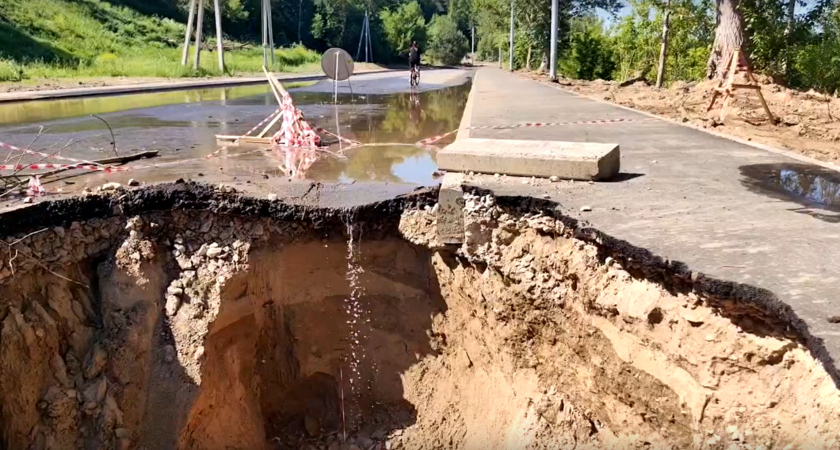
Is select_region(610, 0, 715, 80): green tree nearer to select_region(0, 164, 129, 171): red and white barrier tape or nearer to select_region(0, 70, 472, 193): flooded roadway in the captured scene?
select_region(0, 70, 472, 193): flooded roadway

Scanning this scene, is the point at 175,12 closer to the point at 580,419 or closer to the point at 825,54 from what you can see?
the point at 825,54

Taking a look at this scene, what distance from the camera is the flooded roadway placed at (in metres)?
7.77

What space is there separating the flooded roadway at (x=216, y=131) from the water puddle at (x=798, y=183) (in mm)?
3389

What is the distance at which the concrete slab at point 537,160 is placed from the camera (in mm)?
6250

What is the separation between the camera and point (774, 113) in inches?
492

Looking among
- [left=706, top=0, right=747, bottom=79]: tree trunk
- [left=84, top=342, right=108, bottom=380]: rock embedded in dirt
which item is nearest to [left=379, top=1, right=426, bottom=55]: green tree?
[left=706, top=0, right=747, bottom=79]: tree trunk

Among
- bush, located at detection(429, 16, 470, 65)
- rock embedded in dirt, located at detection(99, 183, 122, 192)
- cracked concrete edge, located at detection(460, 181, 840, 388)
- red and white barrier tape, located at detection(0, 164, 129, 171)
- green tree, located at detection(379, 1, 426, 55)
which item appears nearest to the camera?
cracked concrete edge, located at detection(460, 181, 840, 388)

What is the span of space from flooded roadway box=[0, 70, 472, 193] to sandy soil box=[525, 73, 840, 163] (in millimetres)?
4809

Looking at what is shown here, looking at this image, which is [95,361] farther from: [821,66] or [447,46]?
[447,46]

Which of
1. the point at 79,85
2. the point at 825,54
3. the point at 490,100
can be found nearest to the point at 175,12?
the point at 79,85

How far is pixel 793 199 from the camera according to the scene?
217 inches

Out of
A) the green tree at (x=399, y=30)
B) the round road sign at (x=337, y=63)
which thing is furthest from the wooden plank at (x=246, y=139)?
the green tree at (x=399, y=30)

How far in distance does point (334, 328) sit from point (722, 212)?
153 inches

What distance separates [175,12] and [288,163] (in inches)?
2325
